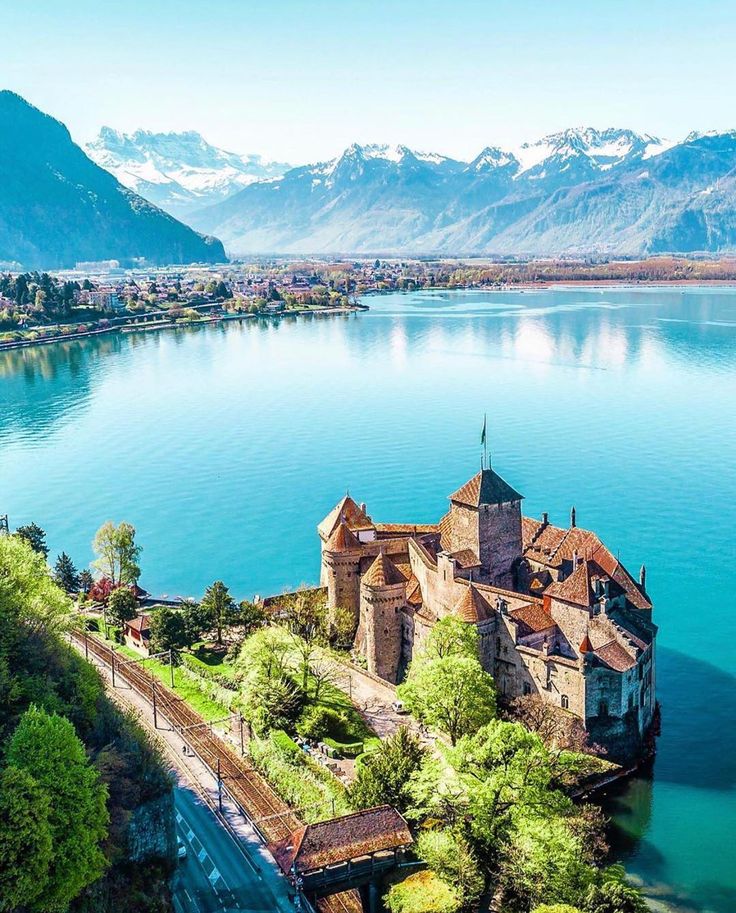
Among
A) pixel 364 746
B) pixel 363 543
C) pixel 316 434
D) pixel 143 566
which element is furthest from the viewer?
pixel 316 434

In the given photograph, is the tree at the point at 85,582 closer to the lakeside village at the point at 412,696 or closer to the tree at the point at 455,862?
the lakeside village at the point at 412,696

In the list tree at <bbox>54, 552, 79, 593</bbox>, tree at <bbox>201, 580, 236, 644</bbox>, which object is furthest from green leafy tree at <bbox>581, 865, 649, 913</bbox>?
tree at <bbox>54, 552, 79, 593</bbox>

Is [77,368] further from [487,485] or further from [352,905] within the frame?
[352,905]

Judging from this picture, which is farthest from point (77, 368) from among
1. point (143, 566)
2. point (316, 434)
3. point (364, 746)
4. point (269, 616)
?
point (364, 746)

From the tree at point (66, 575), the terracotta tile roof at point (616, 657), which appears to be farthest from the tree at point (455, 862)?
the tree at point (66, 575)

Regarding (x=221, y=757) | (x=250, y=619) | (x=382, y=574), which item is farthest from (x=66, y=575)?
(x=221, y=757)

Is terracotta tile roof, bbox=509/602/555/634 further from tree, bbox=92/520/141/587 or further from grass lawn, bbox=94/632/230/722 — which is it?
tree, bbox=92/520/141/587
